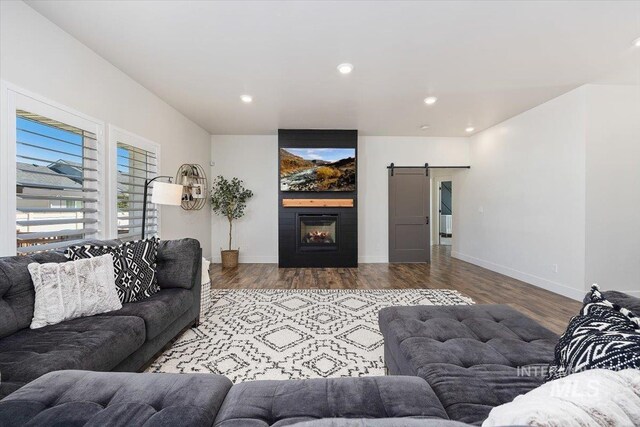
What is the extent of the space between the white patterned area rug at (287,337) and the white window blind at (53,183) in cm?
143

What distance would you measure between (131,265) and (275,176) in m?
4.15

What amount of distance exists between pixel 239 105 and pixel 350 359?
385 cm

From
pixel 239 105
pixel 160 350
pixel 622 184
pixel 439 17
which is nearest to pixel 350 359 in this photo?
pixel 160 350

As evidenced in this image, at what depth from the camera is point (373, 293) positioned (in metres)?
3.92

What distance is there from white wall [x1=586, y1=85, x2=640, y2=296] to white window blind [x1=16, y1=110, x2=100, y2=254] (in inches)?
231

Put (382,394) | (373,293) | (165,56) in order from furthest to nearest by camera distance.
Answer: (373,293) < (165,56) < (382,394)

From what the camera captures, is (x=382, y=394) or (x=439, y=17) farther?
(x=439, y=17)

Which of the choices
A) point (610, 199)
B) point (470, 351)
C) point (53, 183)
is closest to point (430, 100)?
point (610, 199)

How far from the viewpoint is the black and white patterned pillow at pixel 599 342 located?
2.37 ft

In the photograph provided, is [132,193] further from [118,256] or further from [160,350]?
[160,350]

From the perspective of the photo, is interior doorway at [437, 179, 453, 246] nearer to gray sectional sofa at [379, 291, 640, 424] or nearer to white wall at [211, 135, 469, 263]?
white wall at [211, 135, 469, 263]

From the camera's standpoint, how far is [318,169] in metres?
5.73

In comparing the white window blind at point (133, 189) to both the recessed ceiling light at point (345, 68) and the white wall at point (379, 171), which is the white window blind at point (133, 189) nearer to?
the recessed ceiling light at point (345, 68)

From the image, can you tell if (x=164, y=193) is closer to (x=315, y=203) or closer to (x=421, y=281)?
(x=315, y=203)
